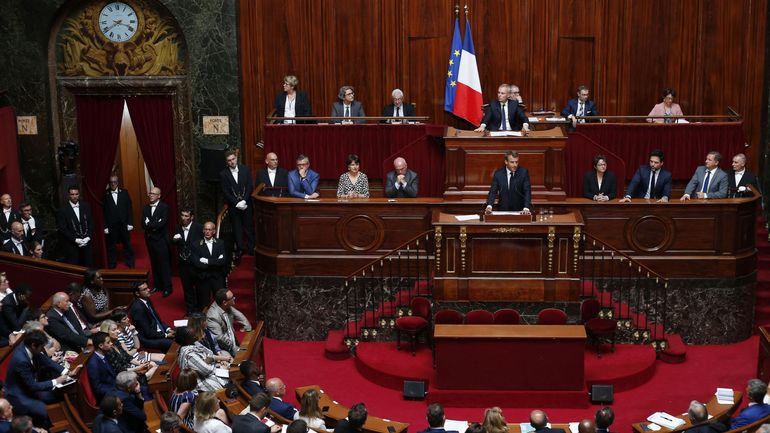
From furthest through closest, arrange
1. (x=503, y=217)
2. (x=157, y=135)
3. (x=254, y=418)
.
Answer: (x=157, y=135) < (x=503, y=217) < (x=254, y=418)

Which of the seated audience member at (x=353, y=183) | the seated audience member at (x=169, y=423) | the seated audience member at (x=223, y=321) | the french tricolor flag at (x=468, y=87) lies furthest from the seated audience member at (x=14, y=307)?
the french tricolor flag at (x=468, y=87)

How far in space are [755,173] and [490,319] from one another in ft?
17.8

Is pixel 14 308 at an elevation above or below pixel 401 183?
below

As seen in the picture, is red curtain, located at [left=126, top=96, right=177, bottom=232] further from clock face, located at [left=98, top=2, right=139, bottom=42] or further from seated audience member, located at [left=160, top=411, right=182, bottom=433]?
seated audience member, located at [left=160, top=411, right=182, bottom=433]

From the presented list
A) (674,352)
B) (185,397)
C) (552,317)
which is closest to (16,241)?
(185,397)

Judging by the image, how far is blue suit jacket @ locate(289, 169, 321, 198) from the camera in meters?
13.7

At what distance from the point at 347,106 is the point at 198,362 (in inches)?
211

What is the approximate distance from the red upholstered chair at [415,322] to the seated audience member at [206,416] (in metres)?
3.67

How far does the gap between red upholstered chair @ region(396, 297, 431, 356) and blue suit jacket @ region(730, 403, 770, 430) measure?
381 cm

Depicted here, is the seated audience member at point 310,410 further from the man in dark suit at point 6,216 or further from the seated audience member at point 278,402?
the man in dark suit at point 6,216

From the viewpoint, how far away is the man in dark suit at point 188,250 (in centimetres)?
1368

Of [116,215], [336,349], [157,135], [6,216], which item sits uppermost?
[157,135]

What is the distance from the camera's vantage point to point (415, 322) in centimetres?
1246

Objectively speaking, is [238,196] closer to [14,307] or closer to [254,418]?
[14,307]
